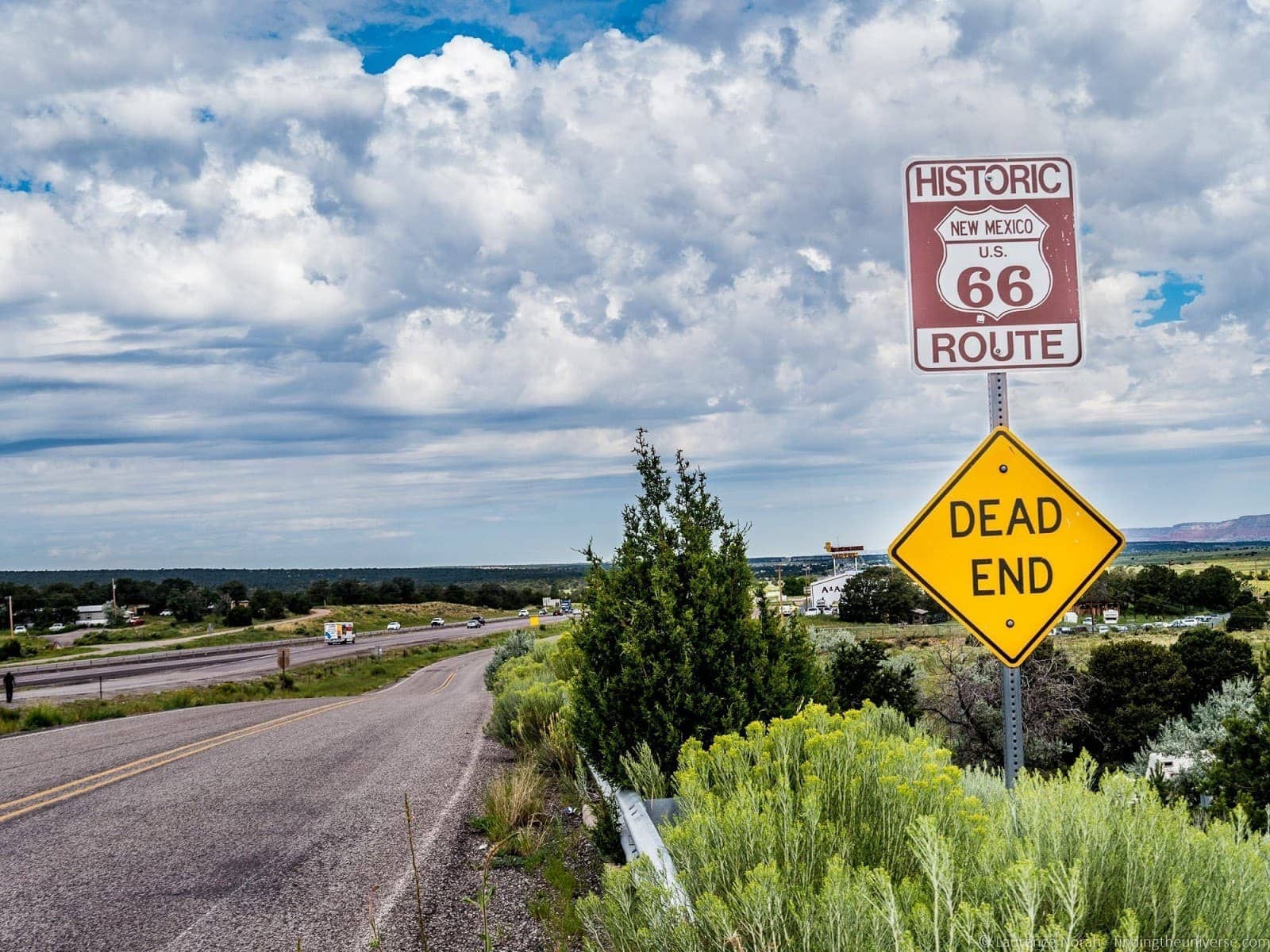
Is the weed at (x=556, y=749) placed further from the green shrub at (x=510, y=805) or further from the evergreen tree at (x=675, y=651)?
the evergreen tree at (x=675, y=651)

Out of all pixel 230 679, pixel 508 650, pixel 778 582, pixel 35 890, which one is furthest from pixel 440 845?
pixel 230 679

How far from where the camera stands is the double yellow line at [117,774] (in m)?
9.56

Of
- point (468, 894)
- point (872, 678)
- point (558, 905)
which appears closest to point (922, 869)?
point (558, 905)

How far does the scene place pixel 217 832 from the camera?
327 inches

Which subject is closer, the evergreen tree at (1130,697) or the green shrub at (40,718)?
the green shrub at (40,718)

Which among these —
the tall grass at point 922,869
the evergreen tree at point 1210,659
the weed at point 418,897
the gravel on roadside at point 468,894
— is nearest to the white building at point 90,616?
the evergreen tree at point 1210,659

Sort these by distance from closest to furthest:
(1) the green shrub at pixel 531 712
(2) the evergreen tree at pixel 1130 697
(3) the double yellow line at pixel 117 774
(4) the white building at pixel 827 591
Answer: (3) the double yellow line at pixel 117 774, (1) the green shrub at pixel 531 712, (2) the evergreen tree at pixel 1130 697, (4) the white building at pixel 827 591

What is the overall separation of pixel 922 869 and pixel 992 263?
375cm

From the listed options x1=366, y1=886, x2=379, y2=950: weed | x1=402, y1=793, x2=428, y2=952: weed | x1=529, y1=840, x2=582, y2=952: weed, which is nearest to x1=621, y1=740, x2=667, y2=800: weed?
x1=529, y1=840, x2=582, y2=952: weed

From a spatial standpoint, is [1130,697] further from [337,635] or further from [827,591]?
[337,635]

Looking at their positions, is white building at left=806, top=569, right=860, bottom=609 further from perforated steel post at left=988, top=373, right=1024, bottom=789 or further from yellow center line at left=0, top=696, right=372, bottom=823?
perforated steel post at left=988, top=373, right=1024, bottom=789

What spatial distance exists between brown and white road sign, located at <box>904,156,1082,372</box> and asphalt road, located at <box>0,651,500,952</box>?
5.14 metres

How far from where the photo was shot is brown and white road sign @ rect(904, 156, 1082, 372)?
545 centimetres

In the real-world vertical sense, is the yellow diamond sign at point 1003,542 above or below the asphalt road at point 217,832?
above
